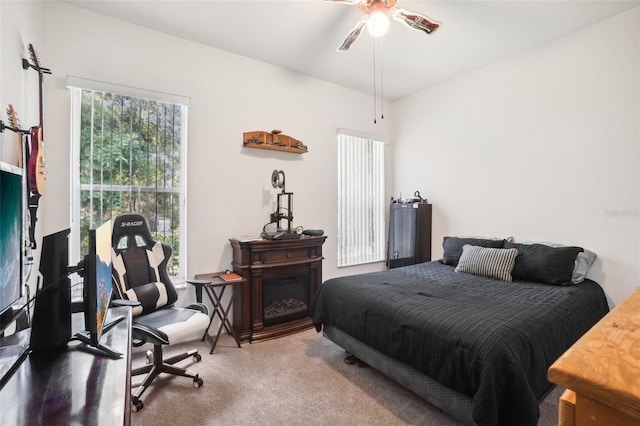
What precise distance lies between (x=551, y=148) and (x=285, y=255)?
9.80 ft

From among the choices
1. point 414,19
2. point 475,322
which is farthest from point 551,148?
point 475,322

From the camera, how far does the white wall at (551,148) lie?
8.92 ft

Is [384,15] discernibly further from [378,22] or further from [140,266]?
[140,266]

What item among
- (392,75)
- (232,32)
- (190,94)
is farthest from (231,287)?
(392,75)

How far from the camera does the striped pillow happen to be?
2.93m

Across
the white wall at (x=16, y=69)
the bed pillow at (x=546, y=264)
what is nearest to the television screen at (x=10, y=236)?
the white wall at (x=16, y=69)

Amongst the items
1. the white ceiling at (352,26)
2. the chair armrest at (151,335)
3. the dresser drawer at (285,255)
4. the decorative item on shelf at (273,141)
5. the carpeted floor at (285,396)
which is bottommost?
A: the carpeted floor at (285,396)

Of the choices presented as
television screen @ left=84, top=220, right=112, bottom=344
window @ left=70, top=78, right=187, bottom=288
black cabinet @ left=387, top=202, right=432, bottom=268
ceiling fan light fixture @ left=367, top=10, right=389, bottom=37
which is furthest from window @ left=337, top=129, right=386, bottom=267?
television screen @ left=84, top=220, right=112, bottom=344

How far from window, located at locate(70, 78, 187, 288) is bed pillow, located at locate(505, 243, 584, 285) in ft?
→ 10.9

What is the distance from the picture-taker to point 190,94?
10.2 ft

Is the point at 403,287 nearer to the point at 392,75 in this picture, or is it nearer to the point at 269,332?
the point at 269,332

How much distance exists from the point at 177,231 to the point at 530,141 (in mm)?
3838

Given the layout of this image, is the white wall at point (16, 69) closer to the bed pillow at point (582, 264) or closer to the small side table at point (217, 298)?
the small side table at point (217, 298)

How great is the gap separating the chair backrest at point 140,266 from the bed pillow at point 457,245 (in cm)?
291
